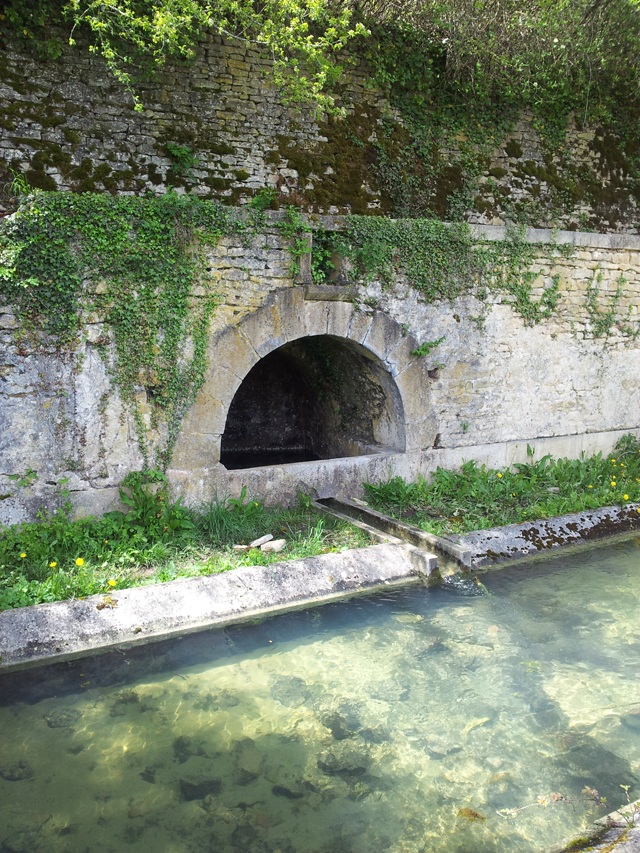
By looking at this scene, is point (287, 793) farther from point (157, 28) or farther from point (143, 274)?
point (157, 28)

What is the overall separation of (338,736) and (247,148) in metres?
7.44

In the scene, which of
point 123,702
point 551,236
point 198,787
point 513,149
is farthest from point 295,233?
point 513,149

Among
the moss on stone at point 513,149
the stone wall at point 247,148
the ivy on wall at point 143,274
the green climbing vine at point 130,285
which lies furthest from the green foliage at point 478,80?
the green climbing vine at point 130,285

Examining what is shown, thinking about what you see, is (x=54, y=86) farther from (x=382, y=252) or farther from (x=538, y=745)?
(x=538, y=745)

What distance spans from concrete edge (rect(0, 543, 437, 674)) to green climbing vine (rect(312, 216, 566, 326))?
8.62ft

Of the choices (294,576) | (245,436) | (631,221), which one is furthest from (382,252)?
(631,221)

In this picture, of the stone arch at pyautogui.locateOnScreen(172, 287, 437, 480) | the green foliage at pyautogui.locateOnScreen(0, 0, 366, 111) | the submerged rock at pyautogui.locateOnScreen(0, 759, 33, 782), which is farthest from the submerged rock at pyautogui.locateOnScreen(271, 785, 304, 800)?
the green foliage at pyautogui.locateOnScreen(0, 0, 366, 111)

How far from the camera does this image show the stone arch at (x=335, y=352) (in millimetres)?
5570

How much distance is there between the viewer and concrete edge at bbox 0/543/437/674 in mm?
3916

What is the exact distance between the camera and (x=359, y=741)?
3.30m

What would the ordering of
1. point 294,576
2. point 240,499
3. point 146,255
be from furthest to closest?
point 240,499, point 146,255, point 294,576

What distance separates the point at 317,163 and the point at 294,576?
6.28 meters

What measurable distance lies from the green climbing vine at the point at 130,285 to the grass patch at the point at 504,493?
7.25 feet

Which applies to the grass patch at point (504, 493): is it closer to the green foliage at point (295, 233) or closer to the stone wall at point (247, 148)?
the green foliage at point (295, 233)
